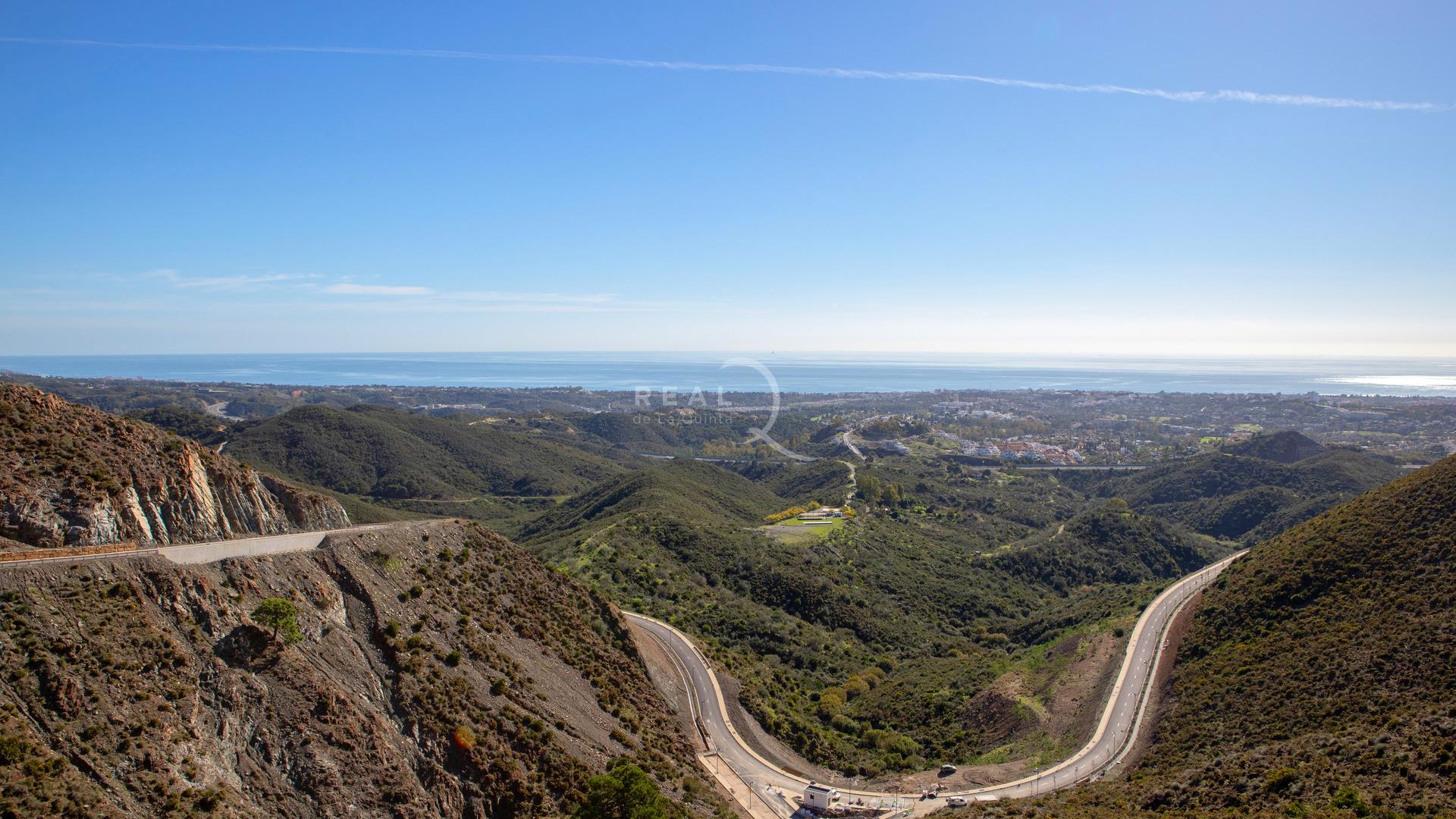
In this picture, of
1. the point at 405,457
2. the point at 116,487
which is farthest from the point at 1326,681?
the point at 405,457

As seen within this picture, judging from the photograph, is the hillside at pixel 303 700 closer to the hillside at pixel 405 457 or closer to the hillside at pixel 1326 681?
the hillside at pixel 1326 681

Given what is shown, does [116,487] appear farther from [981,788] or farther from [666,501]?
[666,501]

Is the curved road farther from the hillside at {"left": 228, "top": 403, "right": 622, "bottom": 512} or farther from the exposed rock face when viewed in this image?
the hillside at {"left": 228, "top": 403, "right": 622, "bottom": 512}

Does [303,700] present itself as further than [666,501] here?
No

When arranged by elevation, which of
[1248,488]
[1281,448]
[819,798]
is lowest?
[1248,488]

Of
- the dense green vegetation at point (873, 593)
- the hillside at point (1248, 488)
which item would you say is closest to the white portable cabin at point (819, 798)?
the dense green vegetation at point (873, 593)
